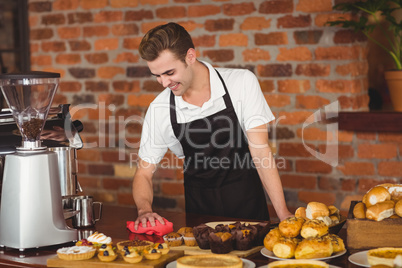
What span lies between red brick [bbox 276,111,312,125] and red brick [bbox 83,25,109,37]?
123 cm

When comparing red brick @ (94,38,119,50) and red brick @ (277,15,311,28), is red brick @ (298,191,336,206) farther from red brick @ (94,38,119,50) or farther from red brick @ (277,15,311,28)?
red brick @ (94,38,119,50)

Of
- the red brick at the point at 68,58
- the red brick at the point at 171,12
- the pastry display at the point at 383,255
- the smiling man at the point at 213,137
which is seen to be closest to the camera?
the pastry display at the point at 383,255

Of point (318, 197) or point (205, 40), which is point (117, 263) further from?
point (205, 40)

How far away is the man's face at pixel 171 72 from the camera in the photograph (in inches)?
87.0

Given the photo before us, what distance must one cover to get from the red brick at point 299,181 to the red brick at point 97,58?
1.32m

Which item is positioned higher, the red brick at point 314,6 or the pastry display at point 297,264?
the red brick at point 314,6

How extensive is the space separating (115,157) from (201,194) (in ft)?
4.03

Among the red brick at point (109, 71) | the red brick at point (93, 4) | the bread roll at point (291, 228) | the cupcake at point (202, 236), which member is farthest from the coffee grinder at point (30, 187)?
the red brick at point (93, 4)

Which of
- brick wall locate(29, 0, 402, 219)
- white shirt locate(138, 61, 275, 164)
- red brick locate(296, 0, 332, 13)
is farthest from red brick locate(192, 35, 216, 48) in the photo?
white shirt locate(138, 61, 275, 164)

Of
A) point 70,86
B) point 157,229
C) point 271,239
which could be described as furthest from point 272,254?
point 70,86

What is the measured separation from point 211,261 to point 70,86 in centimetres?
255

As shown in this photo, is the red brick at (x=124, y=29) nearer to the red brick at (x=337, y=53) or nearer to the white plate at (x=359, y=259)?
the red brick at (x=337, y=53)

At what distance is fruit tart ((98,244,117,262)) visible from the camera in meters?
1.51

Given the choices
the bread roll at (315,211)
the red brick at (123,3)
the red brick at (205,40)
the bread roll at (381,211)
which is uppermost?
the red brick at (123,3)
